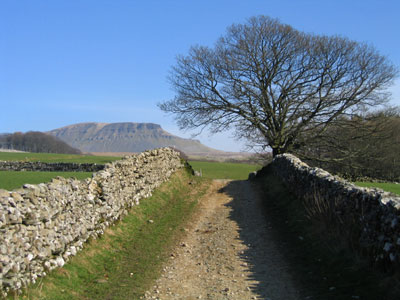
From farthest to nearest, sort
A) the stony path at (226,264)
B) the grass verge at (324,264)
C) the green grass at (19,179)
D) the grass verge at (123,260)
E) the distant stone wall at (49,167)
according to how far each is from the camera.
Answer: the distant stone wall at (49,167) → the green grass at (19,179) → the stony path at (226,264) → the grass verge at (123,260) → the grass verge at (324,264)

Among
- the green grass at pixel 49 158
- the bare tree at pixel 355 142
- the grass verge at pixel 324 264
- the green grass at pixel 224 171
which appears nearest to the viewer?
the grass verge at pixel 324 264

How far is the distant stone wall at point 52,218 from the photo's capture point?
6574 mm

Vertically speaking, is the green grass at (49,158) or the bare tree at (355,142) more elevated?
the bare tree at (355,142)

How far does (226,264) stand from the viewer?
29.8 ft

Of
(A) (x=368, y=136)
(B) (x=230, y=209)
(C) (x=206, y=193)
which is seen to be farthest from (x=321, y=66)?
(B) (x=230, y=209)

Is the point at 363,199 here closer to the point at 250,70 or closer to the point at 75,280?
the point at 75,280

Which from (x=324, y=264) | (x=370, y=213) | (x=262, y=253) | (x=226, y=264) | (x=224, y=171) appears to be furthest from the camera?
(x=224, y=171)

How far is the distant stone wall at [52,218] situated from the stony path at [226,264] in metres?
2.23

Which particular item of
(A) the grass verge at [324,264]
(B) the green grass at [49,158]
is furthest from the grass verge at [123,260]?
(B) the green grass at [49,158]

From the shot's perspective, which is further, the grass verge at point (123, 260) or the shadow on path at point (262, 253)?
the shadow on path at point (262, 253)

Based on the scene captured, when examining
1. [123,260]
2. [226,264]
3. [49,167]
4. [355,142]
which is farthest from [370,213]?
[49,167]

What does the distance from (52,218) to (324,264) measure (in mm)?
6050

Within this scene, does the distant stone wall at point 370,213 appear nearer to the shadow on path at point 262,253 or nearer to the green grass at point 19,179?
the shadow on path at point 262,253

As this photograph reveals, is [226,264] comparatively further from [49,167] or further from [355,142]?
[49,167]
